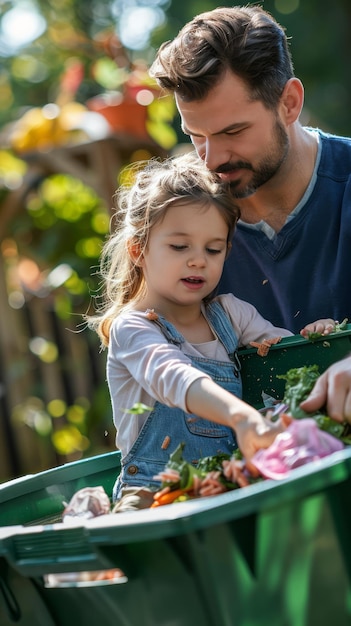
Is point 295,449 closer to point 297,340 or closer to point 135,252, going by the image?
point 297,340

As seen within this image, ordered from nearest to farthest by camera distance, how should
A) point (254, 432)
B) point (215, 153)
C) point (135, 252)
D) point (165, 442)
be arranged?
point (254, 432) → point (165, 442) → point (135, 252) → point (215, 153)

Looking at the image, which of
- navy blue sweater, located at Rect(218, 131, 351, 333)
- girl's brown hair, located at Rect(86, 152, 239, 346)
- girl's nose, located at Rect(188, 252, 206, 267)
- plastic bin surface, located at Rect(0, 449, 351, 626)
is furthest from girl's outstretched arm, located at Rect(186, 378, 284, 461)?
navy blue sweater, located at Rect(218, 131, 351, 333)

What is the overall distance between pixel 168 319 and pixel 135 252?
21 cm

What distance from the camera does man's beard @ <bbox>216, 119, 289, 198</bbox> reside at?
113 inches

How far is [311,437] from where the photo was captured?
5.81 feet

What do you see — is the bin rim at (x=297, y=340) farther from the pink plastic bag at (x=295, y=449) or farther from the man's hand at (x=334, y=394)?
the pink plastic bag at (x=295, y=449)

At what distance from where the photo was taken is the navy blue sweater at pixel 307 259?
3004 millimetres

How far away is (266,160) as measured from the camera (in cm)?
294

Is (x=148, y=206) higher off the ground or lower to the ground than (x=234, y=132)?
lower

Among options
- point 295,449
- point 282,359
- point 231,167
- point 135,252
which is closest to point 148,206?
point 135,252

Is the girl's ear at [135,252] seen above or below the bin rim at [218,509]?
above

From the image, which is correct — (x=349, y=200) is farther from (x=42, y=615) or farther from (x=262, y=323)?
(x=42, y=615)

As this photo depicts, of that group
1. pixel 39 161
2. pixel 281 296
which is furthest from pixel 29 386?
pixel 281 296

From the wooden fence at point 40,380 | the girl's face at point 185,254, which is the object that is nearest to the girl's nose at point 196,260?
the girl's face at point 185,254
